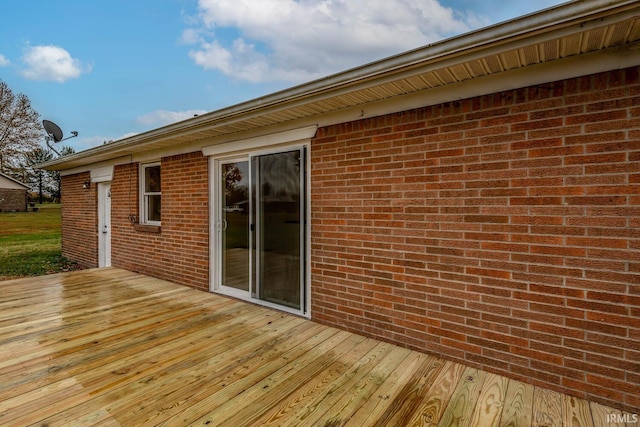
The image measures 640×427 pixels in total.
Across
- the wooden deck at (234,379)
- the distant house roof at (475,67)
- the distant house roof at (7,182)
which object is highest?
the distant house roof at (7,182)

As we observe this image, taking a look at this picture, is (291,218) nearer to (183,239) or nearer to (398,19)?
(183,239)

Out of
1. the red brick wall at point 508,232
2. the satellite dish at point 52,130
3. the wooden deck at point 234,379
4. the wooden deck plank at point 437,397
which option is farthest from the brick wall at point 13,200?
the wooden deck plank at point 437,397

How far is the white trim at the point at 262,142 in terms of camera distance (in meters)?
3.63

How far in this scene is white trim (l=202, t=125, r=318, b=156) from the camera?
3.63m

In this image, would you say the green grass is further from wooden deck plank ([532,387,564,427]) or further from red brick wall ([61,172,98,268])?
wooden deck plank ([532,387,564,427])

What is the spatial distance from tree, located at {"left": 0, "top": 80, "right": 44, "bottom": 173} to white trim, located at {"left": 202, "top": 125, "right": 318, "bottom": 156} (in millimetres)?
24547

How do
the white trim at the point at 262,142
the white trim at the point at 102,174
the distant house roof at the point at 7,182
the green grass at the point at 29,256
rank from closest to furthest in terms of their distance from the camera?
the white trim at the point at 262,142 → the white trim at the point at 102,174 → the green grass at the point at 29,256 → the distant house roof at the point at 7,182

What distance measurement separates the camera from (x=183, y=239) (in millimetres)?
5215

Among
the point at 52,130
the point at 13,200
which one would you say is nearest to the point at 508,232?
the point at 52,130

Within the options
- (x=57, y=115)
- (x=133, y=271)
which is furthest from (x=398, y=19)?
(x=57, y=115)

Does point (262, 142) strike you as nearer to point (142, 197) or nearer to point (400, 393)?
point (400, 393)

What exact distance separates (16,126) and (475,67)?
28.4 metres

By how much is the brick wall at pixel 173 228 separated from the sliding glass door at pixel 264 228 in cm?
35

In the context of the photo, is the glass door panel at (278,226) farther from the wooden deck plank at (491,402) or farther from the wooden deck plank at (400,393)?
the wooden deck plank at (491,402)
